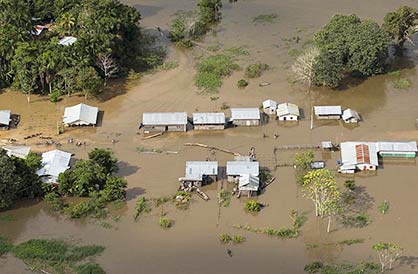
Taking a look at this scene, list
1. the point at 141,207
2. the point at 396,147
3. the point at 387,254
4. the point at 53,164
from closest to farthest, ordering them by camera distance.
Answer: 1. the point at 387,254
2. the point at 141,207
3. the point at 53,164
4. the point at 396,147

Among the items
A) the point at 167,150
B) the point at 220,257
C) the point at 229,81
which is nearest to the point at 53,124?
the point at 167,150

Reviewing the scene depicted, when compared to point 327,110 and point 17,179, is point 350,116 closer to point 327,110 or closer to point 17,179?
point 327,110

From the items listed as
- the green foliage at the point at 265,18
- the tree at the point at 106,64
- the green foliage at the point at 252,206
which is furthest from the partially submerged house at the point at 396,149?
the green foliage at the point at 265,18

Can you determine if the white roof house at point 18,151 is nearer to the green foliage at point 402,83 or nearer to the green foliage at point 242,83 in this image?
the green foliage at point 242,83

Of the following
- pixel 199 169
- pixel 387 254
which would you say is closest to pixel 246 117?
pixel 199 169

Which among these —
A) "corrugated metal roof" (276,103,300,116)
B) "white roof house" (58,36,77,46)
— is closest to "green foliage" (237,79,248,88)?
"corrugated metal roof" (276,103,300,116)

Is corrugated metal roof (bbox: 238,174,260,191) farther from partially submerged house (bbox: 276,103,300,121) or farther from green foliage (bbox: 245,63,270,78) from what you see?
green foliage (bbox: 245,63,270,78)
